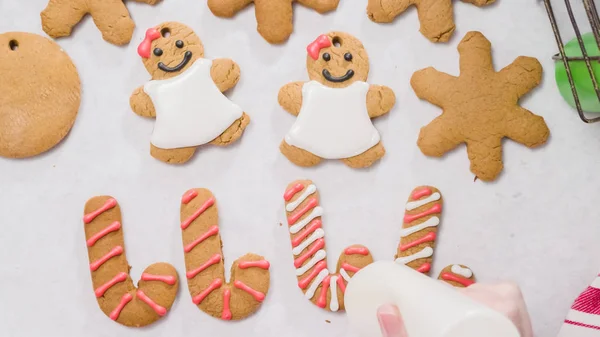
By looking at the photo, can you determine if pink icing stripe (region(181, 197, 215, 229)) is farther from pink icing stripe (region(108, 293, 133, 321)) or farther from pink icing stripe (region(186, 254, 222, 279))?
pink icing stripe (region(108, 293, 133, 321))

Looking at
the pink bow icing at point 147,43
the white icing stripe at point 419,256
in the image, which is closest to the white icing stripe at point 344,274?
the white icing stripe at point 419,256

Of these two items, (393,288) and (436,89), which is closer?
(393,288)

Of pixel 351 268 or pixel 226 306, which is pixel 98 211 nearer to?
pixel 226 306

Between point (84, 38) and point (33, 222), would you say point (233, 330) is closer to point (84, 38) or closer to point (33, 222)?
point (33, 222)

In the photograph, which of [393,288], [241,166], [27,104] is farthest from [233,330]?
[27,104]

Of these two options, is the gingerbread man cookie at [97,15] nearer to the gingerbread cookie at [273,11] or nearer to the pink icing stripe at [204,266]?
the gingerbread cookie at [273,11]

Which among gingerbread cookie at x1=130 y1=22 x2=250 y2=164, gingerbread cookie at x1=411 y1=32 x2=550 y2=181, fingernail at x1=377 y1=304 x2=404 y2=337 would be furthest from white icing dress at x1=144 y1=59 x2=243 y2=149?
fingernail at x1=377 y1=304 x2=404 y2=337

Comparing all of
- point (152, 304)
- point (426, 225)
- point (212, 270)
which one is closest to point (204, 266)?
point (212, 270)
